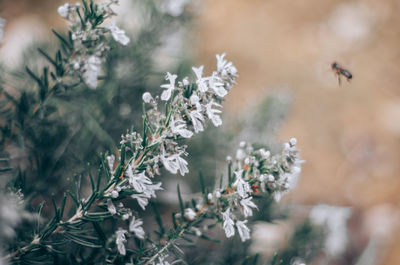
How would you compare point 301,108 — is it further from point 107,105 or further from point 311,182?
point 107,105

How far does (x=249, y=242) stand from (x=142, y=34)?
96 centimetres

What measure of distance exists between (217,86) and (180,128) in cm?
12

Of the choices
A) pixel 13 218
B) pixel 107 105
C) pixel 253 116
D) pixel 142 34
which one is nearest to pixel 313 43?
pixel 253 116

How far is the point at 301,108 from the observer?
2.33 meters

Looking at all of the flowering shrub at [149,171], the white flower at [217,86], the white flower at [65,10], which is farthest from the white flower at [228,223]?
the white flower at [65,10]

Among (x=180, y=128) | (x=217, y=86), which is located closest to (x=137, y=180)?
(x=180, y=128)

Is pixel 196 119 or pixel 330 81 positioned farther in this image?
pixel 330 81

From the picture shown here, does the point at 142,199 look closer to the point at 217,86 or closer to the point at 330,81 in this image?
the point at 217,86

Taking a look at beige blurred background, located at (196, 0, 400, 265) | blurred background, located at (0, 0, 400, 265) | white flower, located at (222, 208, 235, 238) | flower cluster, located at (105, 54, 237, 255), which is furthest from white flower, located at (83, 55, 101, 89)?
beige blurred background, located at (196, 0, 400, 265)

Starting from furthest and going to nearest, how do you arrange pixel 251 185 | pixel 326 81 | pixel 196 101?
pixel 326 81 < pixel 251 185 < pixel 196 101

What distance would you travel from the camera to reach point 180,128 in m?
0.57

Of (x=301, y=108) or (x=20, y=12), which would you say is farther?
(x=301, y=108)

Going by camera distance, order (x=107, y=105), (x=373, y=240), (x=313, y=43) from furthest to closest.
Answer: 1. (x=313, y=43)
2. (x=373, y=240)
3. (x=107, y=105)

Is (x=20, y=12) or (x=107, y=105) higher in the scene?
(x=20, y=12)
